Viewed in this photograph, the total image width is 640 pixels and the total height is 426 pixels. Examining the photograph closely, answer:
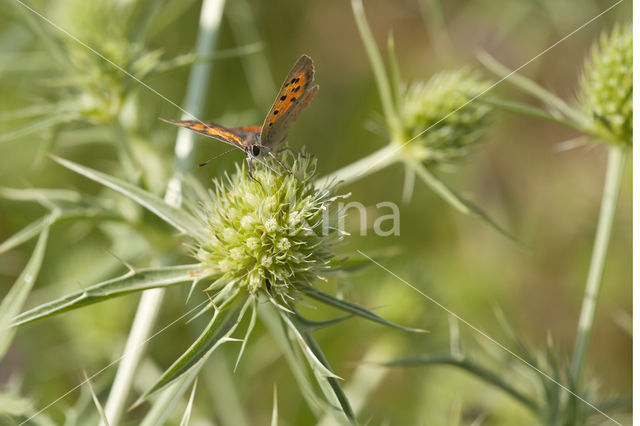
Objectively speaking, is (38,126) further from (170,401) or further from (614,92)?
(614,92)

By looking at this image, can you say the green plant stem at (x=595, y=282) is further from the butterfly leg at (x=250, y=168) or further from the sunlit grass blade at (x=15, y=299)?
the sunlit grass blade at (x=15, y=299)

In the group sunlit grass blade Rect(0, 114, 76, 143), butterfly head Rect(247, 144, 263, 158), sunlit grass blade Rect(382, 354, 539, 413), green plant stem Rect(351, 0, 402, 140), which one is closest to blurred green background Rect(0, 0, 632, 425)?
→ sunlit grass blade Rect(0, 114, 76, 143)

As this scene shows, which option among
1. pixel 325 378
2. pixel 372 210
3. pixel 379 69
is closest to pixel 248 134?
pixel 379 69

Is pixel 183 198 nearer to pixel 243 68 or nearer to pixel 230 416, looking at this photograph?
pixel 230 416

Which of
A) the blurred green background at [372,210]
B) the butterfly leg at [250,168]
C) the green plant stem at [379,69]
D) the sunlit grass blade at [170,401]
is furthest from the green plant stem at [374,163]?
the sunlit grass blade at [170,401]

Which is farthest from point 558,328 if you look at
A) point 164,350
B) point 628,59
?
point 164,350
